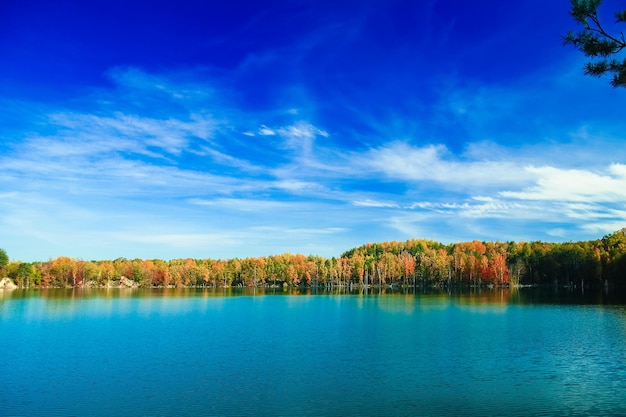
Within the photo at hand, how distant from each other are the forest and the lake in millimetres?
81589

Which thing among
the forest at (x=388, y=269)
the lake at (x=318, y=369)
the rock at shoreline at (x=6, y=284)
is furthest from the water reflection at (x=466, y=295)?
the lake at (x=318, y=369)

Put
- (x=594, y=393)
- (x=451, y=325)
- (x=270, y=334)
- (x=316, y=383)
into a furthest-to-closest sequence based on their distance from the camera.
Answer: (x=451, y=325)
(x=270, y=334)
(x=316, y=383)
(x=594, y=393)

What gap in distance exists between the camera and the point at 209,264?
178 metres

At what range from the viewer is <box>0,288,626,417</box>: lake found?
16.5 metres

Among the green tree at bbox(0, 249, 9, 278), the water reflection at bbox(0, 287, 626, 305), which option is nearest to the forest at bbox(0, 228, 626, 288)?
the green tree at bbox(0, 249, 9, 278)

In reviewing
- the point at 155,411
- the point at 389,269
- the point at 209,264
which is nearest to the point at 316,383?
the point at 155,411

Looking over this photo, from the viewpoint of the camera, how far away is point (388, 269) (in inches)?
5950

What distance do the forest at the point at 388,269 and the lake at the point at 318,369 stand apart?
81.6m

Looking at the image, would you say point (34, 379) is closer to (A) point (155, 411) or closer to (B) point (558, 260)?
(A) point (155, 411)

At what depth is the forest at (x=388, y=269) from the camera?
111062mm

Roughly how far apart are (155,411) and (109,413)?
1454 millimetres

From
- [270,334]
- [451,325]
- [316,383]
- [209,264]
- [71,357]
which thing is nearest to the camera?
[316,383]

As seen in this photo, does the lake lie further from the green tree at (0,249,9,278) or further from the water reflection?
the green tree at (0,249,9,278)

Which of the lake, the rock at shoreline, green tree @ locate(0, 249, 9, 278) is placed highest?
green tree @ locate(0, 249, 9, 278)
